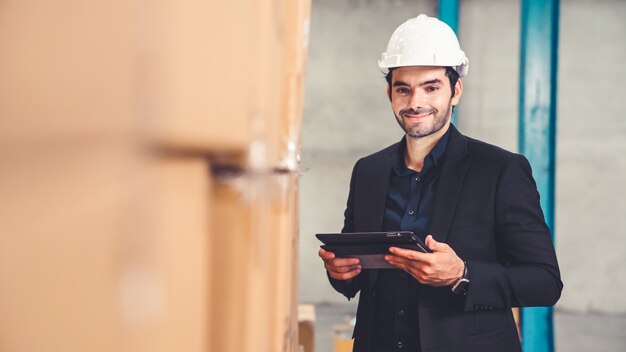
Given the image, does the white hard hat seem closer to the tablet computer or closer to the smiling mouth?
the smiling mouth

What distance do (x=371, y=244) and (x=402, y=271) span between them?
7.0 inches

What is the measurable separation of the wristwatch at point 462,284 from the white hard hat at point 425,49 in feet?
1.61

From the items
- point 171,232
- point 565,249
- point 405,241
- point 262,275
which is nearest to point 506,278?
point 405,241

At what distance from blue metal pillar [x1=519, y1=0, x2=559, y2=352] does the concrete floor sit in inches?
56.0

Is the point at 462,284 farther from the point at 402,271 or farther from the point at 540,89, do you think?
the point at 540,89

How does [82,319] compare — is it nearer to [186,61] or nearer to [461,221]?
[186,61]

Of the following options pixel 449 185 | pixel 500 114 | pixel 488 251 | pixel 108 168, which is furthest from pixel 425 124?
pixel 500 114

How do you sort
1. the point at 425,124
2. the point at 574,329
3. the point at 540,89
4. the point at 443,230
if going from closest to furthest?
the point at 443,230, the point at 425,124, the point at 540,89, the point at 574,329

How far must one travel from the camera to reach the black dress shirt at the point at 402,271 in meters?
1.48

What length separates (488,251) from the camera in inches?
58.4

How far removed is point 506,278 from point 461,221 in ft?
0.50

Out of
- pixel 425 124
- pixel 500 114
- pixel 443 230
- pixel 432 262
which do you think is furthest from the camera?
pixel 500 114

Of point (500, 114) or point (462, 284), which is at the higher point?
point (500, 114)

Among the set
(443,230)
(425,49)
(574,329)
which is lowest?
(574,329)
